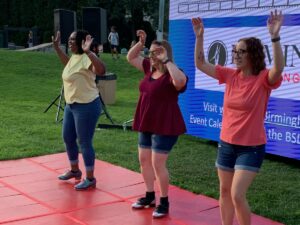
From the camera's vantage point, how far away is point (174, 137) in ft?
14.8

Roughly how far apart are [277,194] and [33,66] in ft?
51.6

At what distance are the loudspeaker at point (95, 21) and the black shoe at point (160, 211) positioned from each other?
637 cm

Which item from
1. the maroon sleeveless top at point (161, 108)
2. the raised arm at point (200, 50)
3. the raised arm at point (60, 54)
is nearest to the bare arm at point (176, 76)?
the maroon sleeveless top at point (161, 108)

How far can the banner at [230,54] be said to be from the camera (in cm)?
632

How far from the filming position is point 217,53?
7.29 metres

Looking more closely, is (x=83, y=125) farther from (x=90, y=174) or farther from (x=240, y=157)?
(x=240, y=157)

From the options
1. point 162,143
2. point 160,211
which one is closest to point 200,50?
point 162,143

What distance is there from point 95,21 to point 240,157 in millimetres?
7431

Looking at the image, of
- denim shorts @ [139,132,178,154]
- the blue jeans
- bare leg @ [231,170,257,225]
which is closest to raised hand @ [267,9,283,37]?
bare leg @ [231,170,257,225]

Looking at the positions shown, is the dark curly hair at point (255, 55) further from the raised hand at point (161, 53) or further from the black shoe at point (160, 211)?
the black shoe at point (160, 211)

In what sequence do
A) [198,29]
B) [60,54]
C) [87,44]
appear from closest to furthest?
[198,29] < [87,44] < [60,54]

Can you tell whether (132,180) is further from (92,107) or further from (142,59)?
(142,59)

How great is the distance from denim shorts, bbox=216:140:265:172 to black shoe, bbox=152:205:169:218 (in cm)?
111

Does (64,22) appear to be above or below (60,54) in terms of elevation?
above
